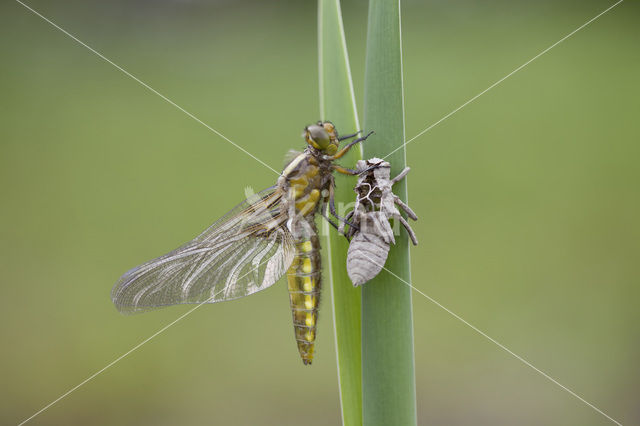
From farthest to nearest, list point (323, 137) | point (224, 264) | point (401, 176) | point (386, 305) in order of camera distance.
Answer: point (224, 264)
point (323, 137)
point (401, 176)
point (386, 305)

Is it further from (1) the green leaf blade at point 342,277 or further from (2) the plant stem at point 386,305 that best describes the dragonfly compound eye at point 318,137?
(2) the plant stem at point 386,305

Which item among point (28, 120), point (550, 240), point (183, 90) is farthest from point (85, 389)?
point (550, 240)

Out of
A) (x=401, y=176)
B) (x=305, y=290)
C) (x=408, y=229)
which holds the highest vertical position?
(x=401, y=176)

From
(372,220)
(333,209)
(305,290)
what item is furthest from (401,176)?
(305,290)

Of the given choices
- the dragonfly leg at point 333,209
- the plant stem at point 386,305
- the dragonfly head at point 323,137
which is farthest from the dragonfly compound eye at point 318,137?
the plant stem at point 386,305

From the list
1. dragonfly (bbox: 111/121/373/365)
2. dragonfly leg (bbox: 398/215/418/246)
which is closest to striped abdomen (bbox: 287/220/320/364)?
dragonfly (bbox: 111/121/373/365)

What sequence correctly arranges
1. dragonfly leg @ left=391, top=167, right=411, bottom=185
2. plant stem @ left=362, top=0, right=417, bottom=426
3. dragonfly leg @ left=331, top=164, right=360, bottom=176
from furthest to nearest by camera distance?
1. dragonfly leg @ left=331, top=164, right=360, bottom=176
2. dragonfly leg @ left=391, top=167, right=411, bottom=185
3. plant stem @ left=362, top=0, right=417, bottom=426

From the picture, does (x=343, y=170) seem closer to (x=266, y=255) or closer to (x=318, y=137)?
(x=318, y=137)

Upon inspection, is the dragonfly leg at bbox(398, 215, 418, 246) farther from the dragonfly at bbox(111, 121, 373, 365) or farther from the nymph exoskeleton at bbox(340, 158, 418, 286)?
the dragonfly at bbox(111, 121, 373, 365)
